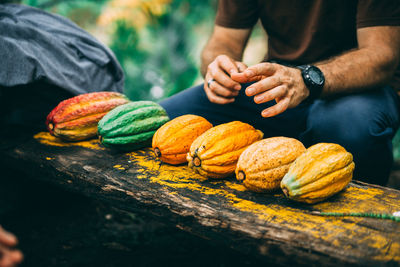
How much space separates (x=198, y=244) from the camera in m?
1.75

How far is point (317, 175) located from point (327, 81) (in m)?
0.63

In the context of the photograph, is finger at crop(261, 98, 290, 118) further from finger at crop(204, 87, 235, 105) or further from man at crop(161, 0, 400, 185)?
finger at crop(204, 87, 235, 105)

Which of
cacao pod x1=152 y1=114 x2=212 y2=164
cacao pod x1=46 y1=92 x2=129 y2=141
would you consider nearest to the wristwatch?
cacao pod x1=152 y1=114 x2=212 y2=164

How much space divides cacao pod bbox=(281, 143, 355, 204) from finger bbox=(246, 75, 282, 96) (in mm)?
324

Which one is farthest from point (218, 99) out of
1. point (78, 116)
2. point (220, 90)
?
point (78, 116)

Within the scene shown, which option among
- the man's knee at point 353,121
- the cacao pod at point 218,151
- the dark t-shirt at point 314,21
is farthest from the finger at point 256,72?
the dark t-shirt at point 314,21

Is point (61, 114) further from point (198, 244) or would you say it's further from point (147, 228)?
point (198, 244)

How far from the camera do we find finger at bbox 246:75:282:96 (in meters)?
1.17

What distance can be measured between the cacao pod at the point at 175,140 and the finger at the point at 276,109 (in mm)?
320

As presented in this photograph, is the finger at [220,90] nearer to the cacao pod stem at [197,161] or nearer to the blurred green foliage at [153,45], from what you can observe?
the cacao pod stem at [197,161]

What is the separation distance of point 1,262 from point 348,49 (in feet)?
6.36

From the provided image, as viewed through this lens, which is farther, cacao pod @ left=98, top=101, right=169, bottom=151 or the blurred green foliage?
the blurred green foliage

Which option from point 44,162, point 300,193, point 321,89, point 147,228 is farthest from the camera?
point 147,228

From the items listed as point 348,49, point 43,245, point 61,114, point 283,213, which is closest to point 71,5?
point 61,114
